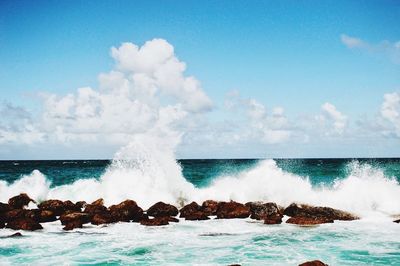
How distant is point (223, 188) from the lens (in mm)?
26578

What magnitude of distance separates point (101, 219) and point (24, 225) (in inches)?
117

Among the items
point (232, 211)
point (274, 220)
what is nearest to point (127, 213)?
point (232, 211)

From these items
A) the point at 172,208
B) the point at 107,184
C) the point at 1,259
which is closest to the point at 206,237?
the point at 172,208

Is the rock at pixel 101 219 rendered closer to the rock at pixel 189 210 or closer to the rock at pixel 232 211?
the rock at pixel 189 210

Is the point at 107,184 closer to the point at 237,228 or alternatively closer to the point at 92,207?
the point at 92,207

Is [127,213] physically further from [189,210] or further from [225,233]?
[225,233]

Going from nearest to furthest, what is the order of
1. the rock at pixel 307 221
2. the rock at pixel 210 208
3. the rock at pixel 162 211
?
the rock at pixel 307 221
the rock at pixel 162 211
the rock at pixel 210 208

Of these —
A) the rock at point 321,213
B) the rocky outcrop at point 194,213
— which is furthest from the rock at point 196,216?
the rock at point 321,213

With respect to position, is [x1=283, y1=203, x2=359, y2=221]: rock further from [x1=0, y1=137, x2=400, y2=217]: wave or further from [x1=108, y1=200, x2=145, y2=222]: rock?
[x1=108, y1=200, x2=145, y2=222]: rock

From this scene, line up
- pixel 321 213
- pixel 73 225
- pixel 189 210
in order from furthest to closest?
pixel 189 210 < pixel 321 213 < pixel 73 225

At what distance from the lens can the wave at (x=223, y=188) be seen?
2145 centimetres

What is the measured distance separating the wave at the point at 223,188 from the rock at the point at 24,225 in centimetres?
790

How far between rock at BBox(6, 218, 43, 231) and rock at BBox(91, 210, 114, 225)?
2.09 m

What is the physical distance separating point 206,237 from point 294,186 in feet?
33.0
